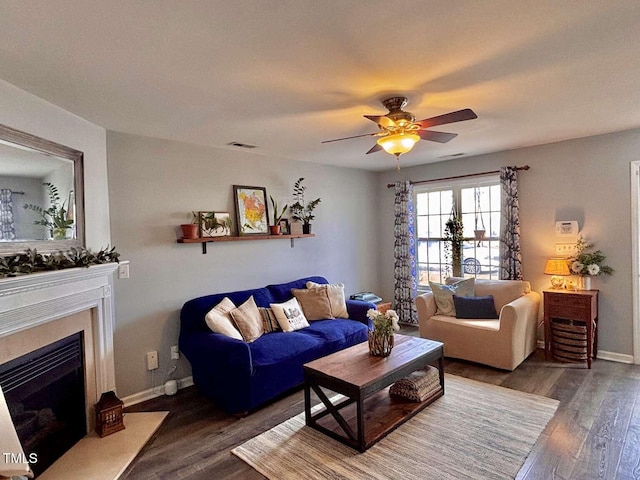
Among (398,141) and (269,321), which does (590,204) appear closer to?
(398,141)

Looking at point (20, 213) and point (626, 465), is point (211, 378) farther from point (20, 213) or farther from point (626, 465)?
point (626, 465)

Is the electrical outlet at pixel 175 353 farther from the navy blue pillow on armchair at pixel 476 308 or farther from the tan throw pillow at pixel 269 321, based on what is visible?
the navy blue pillow on armchair at pixel 476 308

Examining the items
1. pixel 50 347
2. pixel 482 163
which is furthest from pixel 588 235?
pixel 50 347

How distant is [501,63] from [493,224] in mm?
3164

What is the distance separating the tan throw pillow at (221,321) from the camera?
324cm

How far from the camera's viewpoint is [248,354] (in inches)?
115

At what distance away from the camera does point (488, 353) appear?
148 inches

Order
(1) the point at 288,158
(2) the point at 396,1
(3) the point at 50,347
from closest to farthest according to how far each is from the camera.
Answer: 1. (2) the point at 396,1
2. (3) the point at 50,347
3. (1) the point at 288,158

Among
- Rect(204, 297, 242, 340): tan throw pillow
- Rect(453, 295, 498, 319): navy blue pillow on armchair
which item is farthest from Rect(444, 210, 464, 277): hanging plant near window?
Rect(204, 297, 242, 340): tan throw pillow

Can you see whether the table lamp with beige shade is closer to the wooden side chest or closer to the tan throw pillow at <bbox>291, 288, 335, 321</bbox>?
the wooden side chest

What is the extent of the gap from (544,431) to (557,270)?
1991mm

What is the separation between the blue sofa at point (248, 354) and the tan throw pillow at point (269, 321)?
0.12 meters

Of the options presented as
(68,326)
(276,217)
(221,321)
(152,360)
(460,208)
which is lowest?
(152,360)

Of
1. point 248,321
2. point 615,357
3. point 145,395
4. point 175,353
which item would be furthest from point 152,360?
point 615,357
